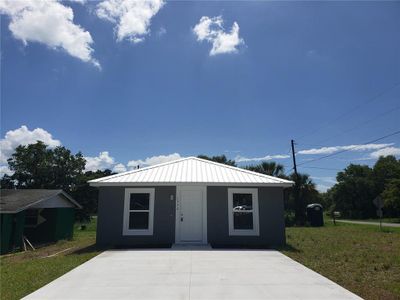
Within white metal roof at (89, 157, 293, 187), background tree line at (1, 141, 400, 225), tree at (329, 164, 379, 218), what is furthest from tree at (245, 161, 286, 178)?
tree at (329, 164, 379, 218)

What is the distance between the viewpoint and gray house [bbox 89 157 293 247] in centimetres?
1252

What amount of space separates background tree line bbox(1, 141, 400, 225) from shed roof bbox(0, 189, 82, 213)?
18.8 metres

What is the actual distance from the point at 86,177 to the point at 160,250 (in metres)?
34.6

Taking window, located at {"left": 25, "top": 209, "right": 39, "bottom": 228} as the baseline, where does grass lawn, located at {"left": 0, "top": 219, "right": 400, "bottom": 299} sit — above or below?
below

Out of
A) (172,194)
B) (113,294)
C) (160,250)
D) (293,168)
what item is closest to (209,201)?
(172,194)

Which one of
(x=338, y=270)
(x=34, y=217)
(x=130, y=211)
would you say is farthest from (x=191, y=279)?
(x=34, y=217)

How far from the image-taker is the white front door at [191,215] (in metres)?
12.6

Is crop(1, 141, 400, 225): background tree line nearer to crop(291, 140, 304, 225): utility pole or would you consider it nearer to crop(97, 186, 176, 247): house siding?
crop(291, 140, 304, 225): utility pole

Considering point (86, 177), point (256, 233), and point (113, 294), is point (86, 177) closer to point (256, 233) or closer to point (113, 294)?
point (256, 233)

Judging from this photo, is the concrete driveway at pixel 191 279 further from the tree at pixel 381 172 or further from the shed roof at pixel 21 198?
the tree at pixel 381 172

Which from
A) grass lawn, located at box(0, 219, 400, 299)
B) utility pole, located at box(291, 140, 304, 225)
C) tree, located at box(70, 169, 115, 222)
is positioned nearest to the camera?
grass lawn, located at box(0, 219, 400, 299)

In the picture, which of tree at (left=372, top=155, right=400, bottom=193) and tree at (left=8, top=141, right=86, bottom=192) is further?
tree at (left=372, top=155, right=400, bottom=193)

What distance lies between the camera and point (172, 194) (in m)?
12.8

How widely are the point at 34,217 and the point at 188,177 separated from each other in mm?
10678
